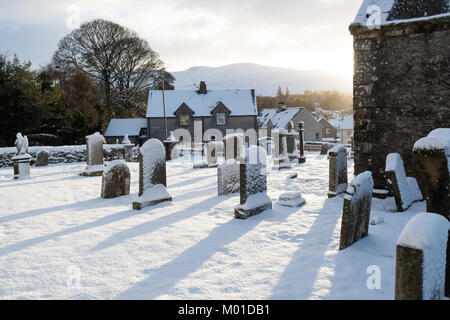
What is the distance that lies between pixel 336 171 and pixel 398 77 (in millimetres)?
2750

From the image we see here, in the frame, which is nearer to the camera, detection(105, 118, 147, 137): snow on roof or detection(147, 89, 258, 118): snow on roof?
detection(105, 118, 147, 137): snow on roof

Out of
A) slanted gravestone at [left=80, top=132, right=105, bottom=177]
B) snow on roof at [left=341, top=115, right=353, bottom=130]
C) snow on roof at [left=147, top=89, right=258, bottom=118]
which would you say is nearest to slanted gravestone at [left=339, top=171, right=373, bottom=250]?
slanted gravestone at [left=80, top=132, right=105, bottom=177]

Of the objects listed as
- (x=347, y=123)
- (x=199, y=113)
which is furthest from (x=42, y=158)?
(x=347, y=123)

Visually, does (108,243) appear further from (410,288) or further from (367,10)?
(367,10)

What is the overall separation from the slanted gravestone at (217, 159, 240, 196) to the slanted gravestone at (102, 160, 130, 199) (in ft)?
8.99

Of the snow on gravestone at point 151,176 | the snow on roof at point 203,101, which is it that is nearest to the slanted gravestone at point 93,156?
the snow on gravestone at point 151,176

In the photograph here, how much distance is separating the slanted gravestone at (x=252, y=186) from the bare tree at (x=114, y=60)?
34.3 metres

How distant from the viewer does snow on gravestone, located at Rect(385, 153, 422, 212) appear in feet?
22.3

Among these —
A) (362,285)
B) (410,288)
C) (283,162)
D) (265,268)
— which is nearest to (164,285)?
(265,268)

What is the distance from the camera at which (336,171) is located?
27.5 feet

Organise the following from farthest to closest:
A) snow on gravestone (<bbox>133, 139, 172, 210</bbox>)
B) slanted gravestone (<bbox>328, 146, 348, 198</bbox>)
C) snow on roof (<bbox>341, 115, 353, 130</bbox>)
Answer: snow on roof (<bbox>341, 115, 353, 130</bbox>) → slanted gravestone (<bbox>328, 146, 348, 198</bbox>) → snow on gravestone (<bbox>133, 139, 172, 210</bbox>)

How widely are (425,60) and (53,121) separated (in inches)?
1092

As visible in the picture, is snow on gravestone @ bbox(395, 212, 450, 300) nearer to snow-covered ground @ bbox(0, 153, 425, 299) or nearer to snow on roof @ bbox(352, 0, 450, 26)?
snow-covered ground @ bbox(0, 153, 425, 299)

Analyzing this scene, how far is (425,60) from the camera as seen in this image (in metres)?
7.21
